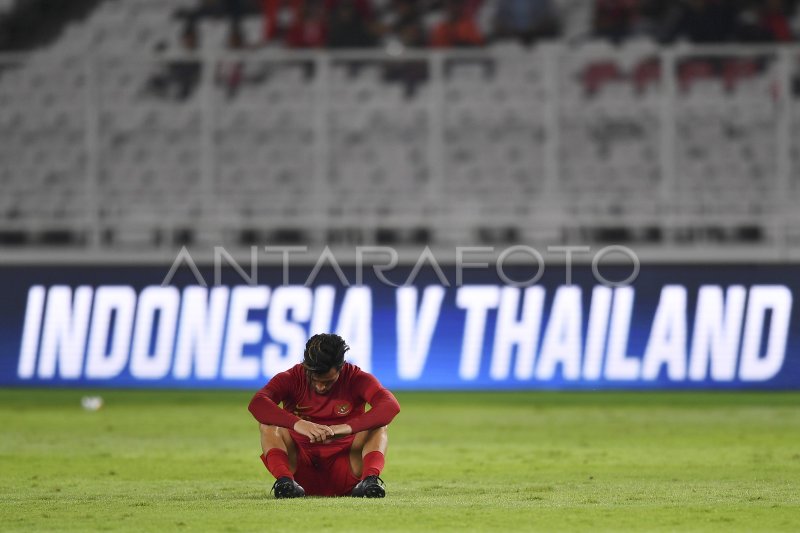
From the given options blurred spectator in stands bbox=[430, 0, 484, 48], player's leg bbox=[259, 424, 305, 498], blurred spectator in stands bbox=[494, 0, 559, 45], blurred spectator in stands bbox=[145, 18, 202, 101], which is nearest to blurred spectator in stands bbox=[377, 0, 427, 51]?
blurred spectator in stands bbox=[430, 0, 484, 48]

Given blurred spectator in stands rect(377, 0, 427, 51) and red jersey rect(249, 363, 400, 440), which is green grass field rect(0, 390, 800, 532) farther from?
blurred spectator in stands rect(377, 0, 427, 51)

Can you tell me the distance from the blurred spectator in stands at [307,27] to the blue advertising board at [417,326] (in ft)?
22.5

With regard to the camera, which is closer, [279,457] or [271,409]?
[271,409]

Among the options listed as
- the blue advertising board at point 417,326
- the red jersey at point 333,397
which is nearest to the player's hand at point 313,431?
the red jersey at point 333,397

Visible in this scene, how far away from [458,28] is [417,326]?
24.7 feet

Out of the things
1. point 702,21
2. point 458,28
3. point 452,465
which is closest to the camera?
point 452,465

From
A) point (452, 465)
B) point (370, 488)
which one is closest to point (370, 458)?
point (370, 488)

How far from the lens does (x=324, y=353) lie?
8.01 metres

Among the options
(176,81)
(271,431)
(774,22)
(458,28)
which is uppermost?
(458,28)

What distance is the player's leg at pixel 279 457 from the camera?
8.30 meters

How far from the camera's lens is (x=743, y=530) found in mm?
7547

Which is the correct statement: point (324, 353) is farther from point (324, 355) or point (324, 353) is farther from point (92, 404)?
point (92, 404)

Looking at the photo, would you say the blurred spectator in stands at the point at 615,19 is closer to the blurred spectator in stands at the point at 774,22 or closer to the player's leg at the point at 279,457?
the blurred spectator in stands at the point at 774,22

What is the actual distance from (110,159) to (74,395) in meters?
4.79
